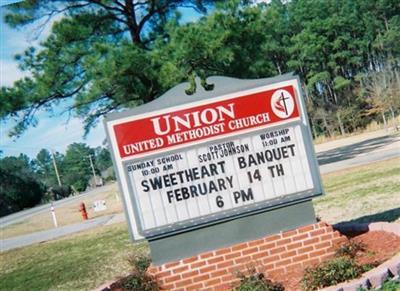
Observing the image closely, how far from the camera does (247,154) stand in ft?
16.1

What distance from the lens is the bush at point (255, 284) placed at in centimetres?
423

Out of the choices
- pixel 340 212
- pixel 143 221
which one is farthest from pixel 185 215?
pixel 340 212

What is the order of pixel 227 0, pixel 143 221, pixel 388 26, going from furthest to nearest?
pixel 388 26, pixel 227 0, pixel 143 221

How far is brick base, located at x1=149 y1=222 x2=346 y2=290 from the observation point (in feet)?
15.7

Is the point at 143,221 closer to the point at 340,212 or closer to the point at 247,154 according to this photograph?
the point at 247,154

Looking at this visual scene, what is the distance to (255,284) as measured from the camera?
4.28 meters

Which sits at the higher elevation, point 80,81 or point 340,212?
point 80,81

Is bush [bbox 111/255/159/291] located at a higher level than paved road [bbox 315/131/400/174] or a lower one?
higher

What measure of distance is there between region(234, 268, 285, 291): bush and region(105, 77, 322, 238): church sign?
66 cm

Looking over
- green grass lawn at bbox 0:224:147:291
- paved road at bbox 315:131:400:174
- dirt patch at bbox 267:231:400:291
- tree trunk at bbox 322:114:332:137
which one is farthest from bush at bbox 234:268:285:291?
tree trunk at bbox 322:114:332:137

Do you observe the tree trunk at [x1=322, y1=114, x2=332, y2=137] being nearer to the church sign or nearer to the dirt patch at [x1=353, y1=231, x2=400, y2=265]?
the dirt patch at [x1=353, y1=231, x2=400, y2=265]

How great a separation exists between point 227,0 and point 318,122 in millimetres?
34500

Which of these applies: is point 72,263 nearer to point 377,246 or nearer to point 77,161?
point 377,246

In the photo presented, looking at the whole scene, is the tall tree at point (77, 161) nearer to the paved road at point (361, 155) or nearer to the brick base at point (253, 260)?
the paved road at point (361, 155)
